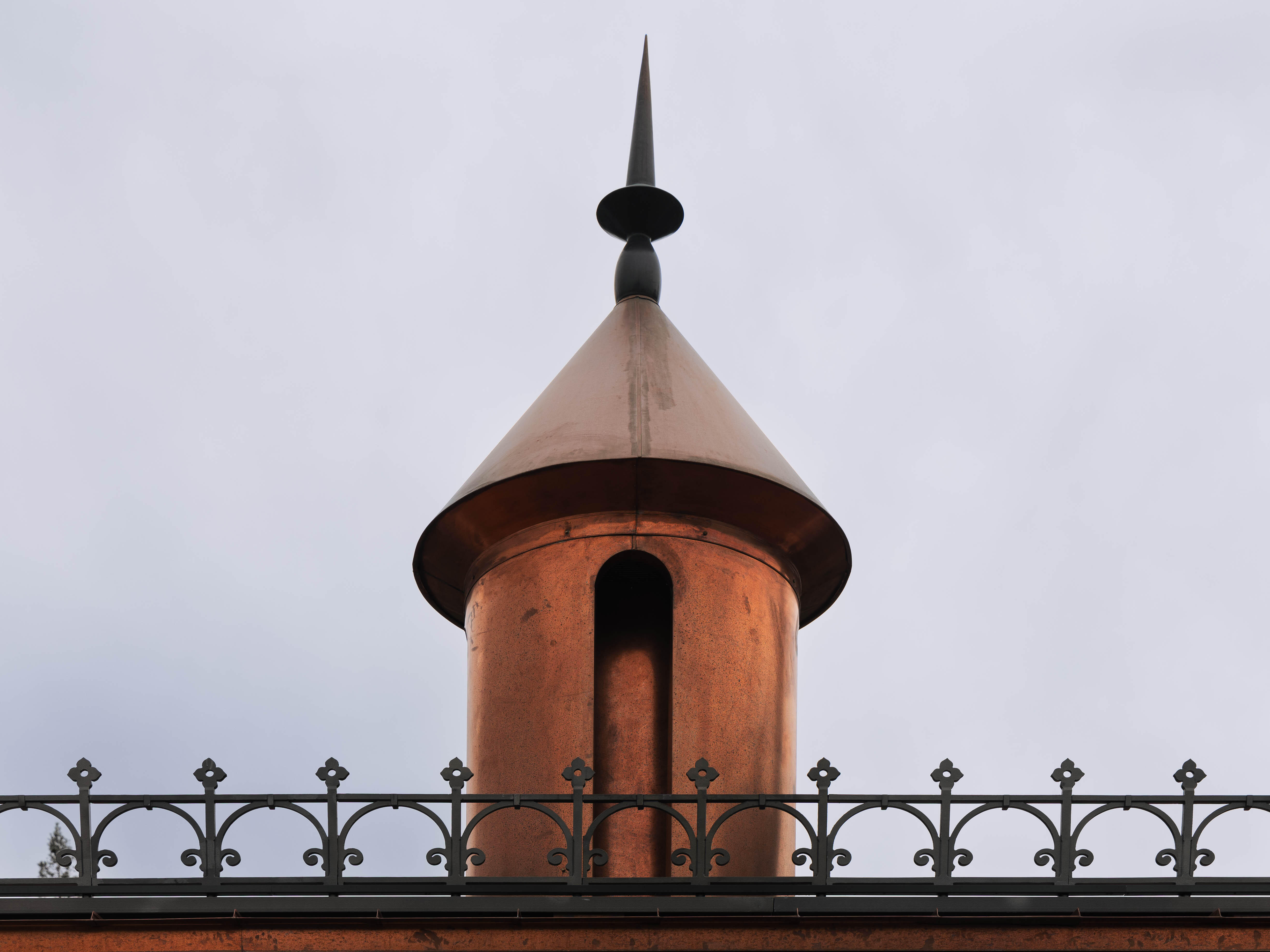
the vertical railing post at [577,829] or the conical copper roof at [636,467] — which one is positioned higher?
the conical copper roof at [636,467]

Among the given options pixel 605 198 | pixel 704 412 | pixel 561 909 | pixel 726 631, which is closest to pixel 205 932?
pixel 561 909

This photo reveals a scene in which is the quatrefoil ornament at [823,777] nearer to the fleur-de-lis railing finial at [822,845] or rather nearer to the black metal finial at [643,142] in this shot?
the fleur-de-lis railing finial at [822,845]

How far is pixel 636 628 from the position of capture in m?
12.8

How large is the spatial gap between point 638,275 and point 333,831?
239 inches

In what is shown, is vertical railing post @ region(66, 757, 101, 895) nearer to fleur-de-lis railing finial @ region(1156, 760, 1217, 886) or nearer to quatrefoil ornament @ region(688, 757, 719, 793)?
quatrefoil ornament @ region(688, 757, 719, 793)

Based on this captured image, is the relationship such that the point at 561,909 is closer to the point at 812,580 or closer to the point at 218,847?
the point at 218,847

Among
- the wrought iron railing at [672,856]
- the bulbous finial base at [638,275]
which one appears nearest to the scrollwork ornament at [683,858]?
the wrought iron railing at [672,856]

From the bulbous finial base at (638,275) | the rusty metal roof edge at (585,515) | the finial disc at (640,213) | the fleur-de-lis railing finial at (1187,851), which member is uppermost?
the finial disc at (640,213)

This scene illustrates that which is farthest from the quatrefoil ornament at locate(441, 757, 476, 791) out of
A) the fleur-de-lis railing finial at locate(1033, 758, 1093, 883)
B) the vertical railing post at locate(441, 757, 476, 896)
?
the fleur-de-lis railing finial at locate(1033, 758, 1093, 883)

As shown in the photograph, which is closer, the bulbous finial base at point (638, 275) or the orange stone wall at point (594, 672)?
the orange stone wall at point (594, 672)

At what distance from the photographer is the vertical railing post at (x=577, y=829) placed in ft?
30.0

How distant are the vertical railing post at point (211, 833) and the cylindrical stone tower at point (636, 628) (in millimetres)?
2411

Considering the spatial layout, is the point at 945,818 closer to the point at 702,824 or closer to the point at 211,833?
the point at 702,824

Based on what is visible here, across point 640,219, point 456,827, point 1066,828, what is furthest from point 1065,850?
point 640,219
